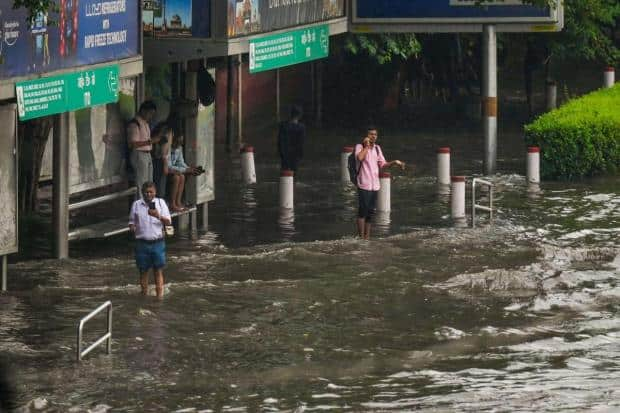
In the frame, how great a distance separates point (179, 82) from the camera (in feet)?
76.7

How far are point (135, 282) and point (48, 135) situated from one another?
387 cm

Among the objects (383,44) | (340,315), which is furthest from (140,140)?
(383,44)

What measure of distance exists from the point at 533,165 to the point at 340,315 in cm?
1103

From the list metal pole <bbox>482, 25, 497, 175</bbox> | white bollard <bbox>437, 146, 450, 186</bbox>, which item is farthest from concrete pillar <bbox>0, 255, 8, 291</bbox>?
metal pole <bbox>482, 25, 497, 175</bbox>

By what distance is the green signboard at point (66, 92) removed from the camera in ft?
55.5

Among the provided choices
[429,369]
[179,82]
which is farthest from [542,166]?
[429,369]

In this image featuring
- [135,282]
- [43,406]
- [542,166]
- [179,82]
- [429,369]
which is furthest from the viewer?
[542,166]

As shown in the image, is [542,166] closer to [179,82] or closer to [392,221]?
[392,221]

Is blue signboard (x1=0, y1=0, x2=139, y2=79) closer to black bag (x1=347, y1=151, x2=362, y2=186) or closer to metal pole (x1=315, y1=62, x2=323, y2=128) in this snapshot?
black bag (x1=347, y1=151, x2=362, y2=186)

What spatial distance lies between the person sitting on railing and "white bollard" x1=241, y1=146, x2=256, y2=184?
549 centimetres

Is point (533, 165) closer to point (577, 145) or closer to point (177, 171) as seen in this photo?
point (577, 145)

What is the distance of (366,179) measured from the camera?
22094 millimetres

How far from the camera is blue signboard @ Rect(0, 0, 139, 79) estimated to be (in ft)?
55.2

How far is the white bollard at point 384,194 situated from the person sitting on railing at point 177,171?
3706 mm
